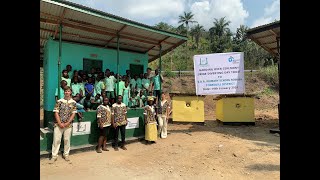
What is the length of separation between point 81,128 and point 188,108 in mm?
5748

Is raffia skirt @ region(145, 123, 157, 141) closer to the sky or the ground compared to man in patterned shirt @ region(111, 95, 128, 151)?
closer to the ground

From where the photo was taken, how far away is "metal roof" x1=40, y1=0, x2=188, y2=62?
7551 millimetres

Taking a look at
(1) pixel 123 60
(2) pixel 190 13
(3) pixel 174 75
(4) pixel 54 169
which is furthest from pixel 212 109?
(2) pixel 190 13

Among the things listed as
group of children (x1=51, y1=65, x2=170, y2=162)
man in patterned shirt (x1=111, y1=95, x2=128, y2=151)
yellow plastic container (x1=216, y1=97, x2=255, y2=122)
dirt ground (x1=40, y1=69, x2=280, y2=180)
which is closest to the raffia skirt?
group of children (x1=51, y1=65, x2=170, y2=162)

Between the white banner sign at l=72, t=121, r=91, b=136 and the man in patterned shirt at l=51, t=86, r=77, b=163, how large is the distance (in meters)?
0.63

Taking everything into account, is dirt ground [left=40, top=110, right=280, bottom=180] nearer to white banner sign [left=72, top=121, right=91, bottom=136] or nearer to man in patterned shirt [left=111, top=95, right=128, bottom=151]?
man in patterned shirt [left=111, top=95, right=128, bottom=151]

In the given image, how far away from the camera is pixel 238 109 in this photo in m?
12.2

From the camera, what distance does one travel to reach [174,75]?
29.6 metres

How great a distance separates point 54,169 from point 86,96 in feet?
10.3

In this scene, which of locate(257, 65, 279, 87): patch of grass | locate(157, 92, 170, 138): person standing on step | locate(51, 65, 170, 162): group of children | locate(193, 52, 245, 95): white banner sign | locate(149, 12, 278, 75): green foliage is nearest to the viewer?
locate(51, 65, 170, 162): group of children

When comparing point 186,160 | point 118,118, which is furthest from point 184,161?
point 118,118

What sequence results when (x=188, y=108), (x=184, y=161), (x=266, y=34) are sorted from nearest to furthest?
(x=184, y=161) → (x=266, y=34) → (x=188, y=108)

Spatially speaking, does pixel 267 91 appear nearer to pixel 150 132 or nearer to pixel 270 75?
pixel 270 75
